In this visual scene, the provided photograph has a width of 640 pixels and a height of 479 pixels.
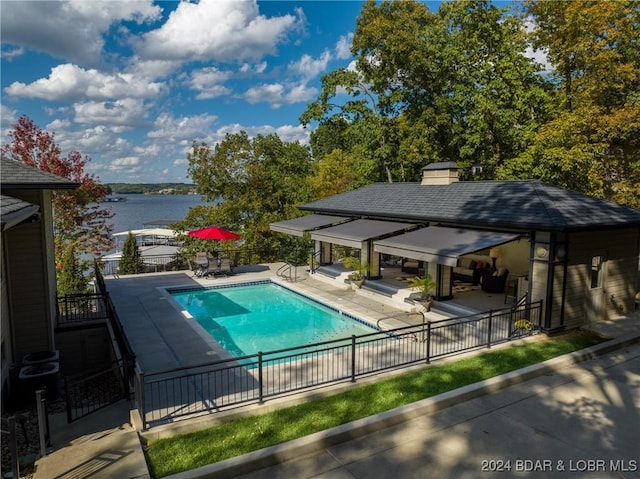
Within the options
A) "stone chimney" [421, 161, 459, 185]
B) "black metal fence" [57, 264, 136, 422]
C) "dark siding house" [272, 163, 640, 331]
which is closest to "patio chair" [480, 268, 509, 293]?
"dark siding house" [272, 163, 640, 331]

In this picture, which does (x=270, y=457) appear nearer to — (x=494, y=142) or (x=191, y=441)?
(x=191, y=441)

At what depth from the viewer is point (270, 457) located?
269 inches

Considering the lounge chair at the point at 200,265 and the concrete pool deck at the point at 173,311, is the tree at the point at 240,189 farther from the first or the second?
the lounge chair at the point at 200,265

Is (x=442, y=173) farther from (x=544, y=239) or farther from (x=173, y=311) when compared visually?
(x=173, y=311)

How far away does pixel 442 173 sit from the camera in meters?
21.0

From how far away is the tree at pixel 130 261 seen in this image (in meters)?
26.3

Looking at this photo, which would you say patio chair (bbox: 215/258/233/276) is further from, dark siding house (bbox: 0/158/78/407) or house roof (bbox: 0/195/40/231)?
house roof (bbox: 0/195/40/231)

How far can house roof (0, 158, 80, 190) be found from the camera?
9.84m

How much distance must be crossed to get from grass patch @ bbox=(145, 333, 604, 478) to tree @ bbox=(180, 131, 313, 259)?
19872 millimetres

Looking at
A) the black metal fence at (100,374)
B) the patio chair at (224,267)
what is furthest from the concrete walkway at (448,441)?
the patio chair at (224,267)

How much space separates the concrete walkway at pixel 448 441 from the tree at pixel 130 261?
61.7 ft

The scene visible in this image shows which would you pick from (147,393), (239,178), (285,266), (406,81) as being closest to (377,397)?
(147,393)

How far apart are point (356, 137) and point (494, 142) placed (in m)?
10.1

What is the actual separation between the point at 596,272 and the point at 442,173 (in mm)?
8574
